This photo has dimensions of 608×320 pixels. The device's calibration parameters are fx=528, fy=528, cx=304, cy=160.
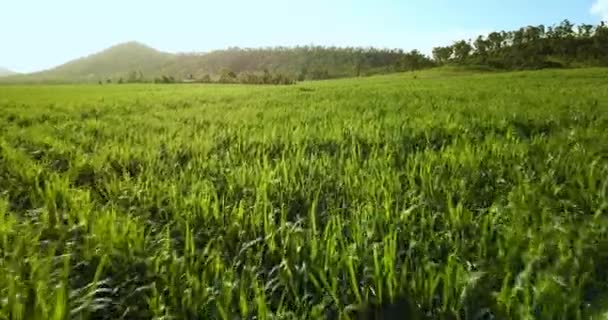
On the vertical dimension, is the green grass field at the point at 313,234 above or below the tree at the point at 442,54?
below

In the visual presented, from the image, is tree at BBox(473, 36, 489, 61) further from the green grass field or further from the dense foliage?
the green grass field

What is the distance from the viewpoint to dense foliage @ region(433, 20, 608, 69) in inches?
2906

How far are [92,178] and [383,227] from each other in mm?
3764

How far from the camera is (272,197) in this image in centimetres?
457

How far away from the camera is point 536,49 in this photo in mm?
82375

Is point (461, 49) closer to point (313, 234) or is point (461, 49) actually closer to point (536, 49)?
point (536, 49)

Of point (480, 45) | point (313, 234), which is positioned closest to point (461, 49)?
point (480, 45)

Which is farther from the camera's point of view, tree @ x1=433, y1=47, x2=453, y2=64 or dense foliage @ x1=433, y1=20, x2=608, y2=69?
tree @ x1=433, y1=47, x2=453, y2=64

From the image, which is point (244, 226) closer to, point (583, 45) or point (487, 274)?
point (487, 274)

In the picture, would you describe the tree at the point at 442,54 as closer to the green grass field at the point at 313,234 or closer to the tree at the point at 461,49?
the tree at the point at 461,49

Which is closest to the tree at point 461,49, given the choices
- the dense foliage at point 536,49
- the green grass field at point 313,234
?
the dense foliage at point 536,49

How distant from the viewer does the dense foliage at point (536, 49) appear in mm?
73812

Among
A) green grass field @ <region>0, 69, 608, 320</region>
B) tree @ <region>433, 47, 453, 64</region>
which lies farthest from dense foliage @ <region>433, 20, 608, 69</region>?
green grass field @ <region>0, 69, 608, 320</region>

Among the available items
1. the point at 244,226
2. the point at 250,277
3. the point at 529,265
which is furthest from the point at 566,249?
the point at 244,226
